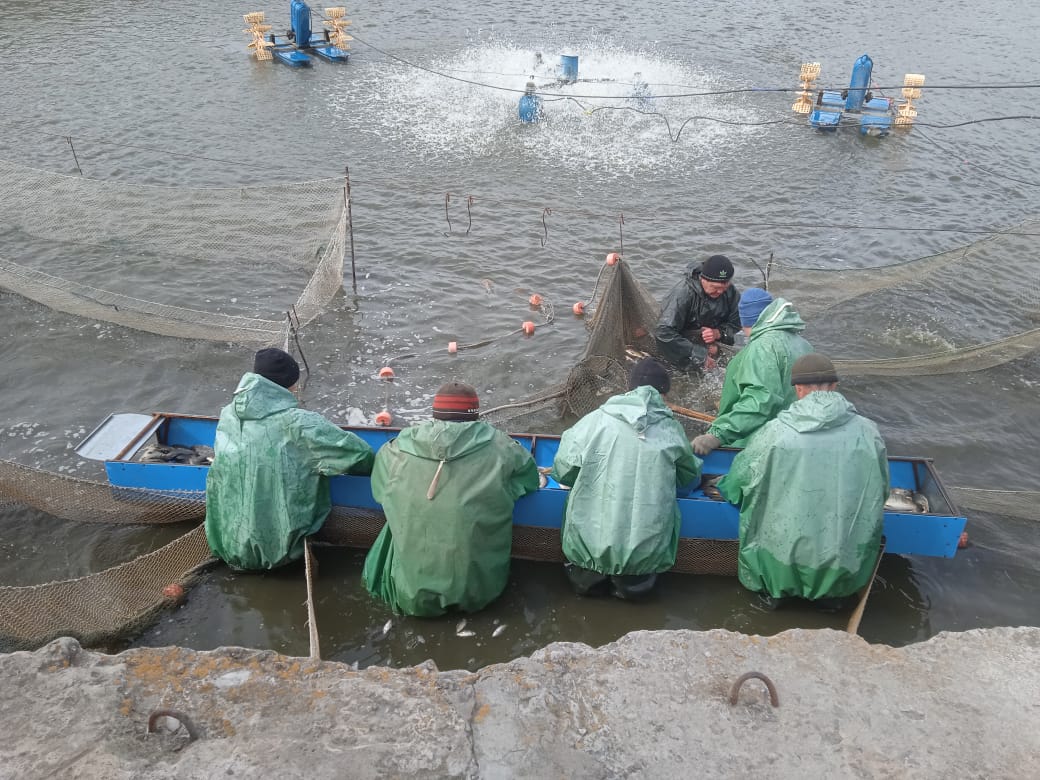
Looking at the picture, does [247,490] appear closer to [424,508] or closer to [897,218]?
[424,508]

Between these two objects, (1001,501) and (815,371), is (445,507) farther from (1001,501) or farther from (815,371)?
(1001,501)

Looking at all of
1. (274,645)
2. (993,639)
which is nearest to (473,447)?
(274,645)

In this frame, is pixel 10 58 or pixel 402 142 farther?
pixel 10 58

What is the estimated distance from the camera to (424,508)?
14.9 ft

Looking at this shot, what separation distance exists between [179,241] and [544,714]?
9418 millimetres

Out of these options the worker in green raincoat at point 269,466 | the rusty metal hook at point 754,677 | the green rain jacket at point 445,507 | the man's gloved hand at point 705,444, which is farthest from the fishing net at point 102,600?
the rusty metal hook at point 754,677

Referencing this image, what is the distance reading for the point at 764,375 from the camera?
5.80 m

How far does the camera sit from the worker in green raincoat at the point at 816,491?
461 centimetres

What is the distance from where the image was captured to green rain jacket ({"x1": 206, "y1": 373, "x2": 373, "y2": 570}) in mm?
4914

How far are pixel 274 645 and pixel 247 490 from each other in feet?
3.48

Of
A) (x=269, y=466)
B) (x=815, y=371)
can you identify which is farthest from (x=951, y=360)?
(x=269, y=466)

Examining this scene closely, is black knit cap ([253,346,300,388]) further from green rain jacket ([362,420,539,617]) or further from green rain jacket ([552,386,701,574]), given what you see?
green rain jacket ([552,386,701,574])

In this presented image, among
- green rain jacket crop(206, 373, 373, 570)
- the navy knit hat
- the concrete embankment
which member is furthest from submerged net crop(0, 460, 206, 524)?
the navy knit hat

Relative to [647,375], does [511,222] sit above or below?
below
